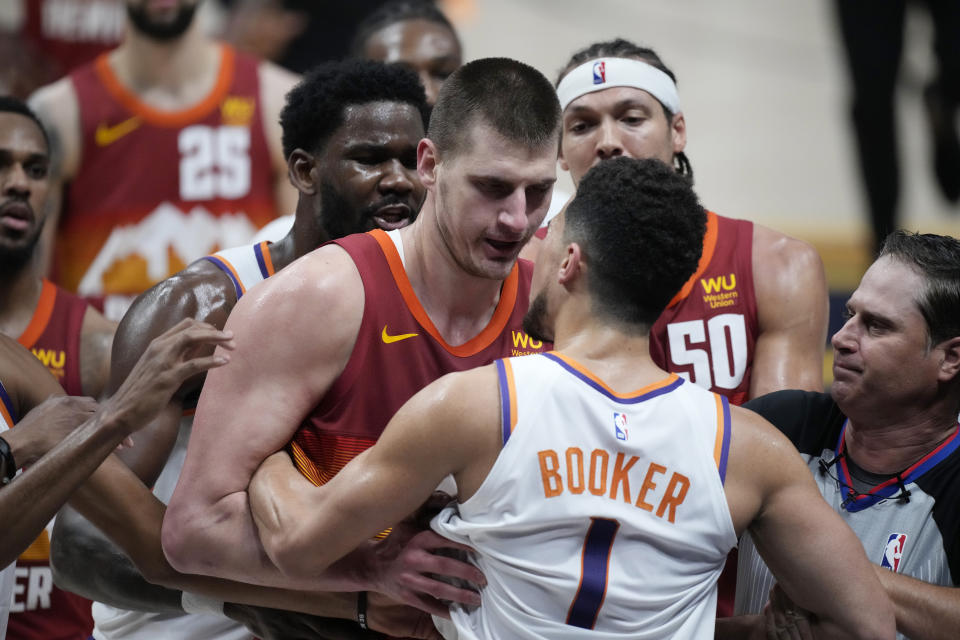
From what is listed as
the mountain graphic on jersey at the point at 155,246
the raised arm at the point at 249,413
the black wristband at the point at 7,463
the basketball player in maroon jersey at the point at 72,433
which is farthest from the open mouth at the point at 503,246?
the mountain graphic on jersey at the point at 155,246

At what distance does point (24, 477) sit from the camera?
3.18 m

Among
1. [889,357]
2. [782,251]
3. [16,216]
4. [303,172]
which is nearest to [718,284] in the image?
[782,251]

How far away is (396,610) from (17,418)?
4.31 ft

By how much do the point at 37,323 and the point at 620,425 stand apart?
10.0 ft

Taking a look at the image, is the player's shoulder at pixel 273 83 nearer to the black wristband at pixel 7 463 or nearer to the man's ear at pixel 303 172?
the man's ear at pixel 303 172

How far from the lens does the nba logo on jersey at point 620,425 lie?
2.58m

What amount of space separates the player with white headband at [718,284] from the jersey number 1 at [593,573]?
1.68 meters

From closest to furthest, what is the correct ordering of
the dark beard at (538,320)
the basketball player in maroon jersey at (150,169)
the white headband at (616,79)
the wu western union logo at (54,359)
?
the dark beard at (538,320) < the white headband at (616,79) < the wu western union logo at (54,359) < the basketball player in maroon jersey at (150,169)

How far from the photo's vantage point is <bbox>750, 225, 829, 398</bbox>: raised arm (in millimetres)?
4254

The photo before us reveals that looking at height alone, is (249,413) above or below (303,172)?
below

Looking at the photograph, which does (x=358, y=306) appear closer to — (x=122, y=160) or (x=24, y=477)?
(x=24, y=477)

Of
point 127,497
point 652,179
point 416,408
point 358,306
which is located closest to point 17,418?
point 127,497

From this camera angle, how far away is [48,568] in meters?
4.82

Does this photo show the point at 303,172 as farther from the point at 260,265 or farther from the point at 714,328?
the point at 714,328
